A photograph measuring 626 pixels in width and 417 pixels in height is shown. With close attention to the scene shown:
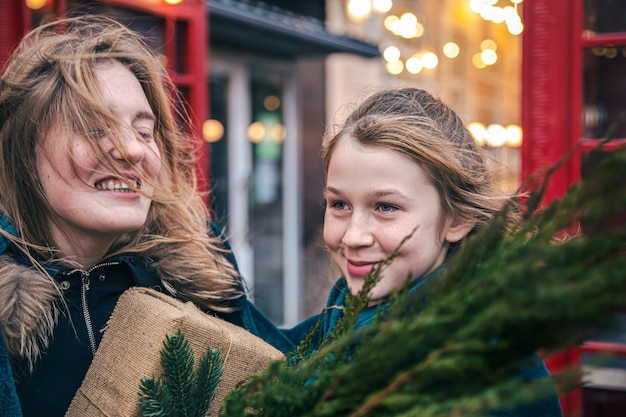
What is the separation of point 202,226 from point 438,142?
732mm

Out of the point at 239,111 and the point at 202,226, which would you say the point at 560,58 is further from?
the point at 239,111

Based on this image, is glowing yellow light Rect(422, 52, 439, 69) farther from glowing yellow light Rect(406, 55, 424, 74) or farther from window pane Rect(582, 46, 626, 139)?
window pane Rect(582, 46, 626, 139)

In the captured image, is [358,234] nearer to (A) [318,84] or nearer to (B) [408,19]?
(A) [318,84]

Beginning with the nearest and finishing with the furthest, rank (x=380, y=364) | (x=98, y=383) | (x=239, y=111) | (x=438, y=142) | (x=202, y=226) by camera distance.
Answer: (x=380, y=364), (x=98, y=383), (x=438, y=142), (x=202, y=226), (x=239, y=111)

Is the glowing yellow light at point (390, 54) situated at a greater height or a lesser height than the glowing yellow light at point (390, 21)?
lesser

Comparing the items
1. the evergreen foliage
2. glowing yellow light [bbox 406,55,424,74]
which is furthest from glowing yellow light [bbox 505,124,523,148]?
the evergreen foliage

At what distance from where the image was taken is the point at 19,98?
1.50 meters

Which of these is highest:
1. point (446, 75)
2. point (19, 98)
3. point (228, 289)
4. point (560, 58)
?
point (446, 75)

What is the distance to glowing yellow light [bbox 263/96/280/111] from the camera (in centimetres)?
657

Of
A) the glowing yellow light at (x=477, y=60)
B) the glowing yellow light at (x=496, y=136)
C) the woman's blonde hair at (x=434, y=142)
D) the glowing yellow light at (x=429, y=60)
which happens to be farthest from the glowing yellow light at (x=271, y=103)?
the glowing yellow light at (x=477, y=60)

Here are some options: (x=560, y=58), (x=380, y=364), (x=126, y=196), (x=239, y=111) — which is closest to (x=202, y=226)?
(x=126, y=196)

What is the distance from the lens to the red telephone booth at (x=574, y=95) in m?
2.45

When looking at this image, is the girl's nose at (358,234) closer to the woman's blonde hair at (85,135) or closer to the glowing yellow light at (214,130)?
the woman's blonde hair at (85,135)

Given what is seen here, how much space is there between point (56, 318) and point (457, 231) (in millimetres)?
833
